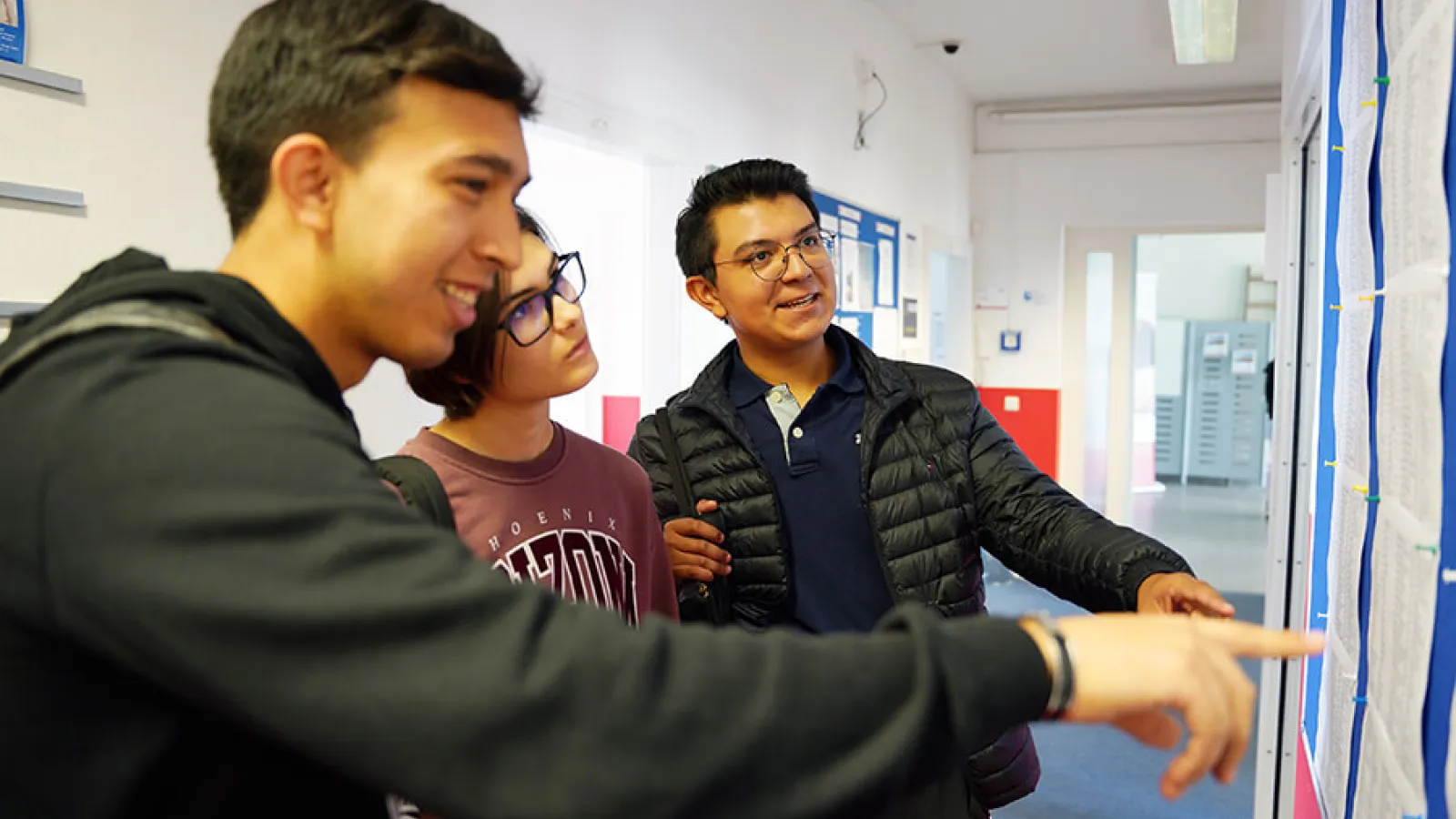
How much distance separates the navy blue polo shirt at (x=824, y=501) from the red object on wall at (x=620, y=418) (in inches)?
71.8

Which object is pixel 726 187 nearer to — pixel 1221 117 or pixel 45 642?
pixel 45 642

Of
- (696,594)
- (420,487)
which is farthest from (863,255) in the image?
(420,487)

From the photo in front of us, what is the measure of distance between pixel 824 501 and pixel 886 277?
13.1 ft

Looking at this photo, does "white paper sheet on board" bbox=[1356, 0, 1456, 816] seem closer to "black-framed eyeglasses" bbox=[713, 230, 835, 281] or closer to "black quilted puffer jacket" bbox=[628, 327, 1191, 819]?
"black quilted puffer jacket" bbox=[628, 327, 1191, 819]

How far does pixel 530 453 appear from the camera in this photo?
4.52ft

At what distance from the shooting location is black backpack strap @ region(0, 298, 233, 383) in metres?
0.59

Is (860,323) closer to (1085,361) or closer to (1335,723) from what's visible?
(1085,361)

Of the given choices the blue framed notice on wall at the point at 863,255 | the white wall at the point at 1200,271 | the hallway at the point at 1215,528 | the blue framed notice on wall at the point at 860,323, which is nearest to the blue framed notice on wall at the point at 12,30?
the blue framed notice on wall at the point at 863,255

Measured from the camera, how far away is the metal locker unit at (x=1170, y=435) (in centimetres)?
1150

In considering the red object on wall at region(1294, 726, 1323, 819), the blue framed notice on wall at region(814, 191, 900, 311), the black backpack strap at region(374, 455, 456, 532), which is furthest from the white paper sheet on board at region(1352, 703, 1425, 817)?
the blue framed notice on wall at region(814, 191, 900, 311)

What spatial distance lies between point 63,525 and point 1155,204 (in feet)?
25.9

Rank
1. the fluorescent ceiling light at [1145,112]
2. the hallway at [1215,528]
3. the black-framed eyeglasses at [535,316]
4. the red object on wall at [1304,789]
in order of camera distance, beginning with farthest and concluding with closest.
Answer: the fluorescent ceiling light at [1145,112] → the hallway at [1215,528] → the red object on wall at [1304,789] → the black-framed eyeglasses at [535,316]

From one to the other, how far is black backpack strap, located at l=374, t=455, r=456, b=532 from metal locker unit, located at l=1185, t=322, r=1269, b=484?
1133cm

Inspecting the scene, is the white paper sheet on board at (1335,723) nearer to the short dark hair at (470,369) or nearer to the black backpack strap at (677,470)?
the black backpack strap at (677,470)
